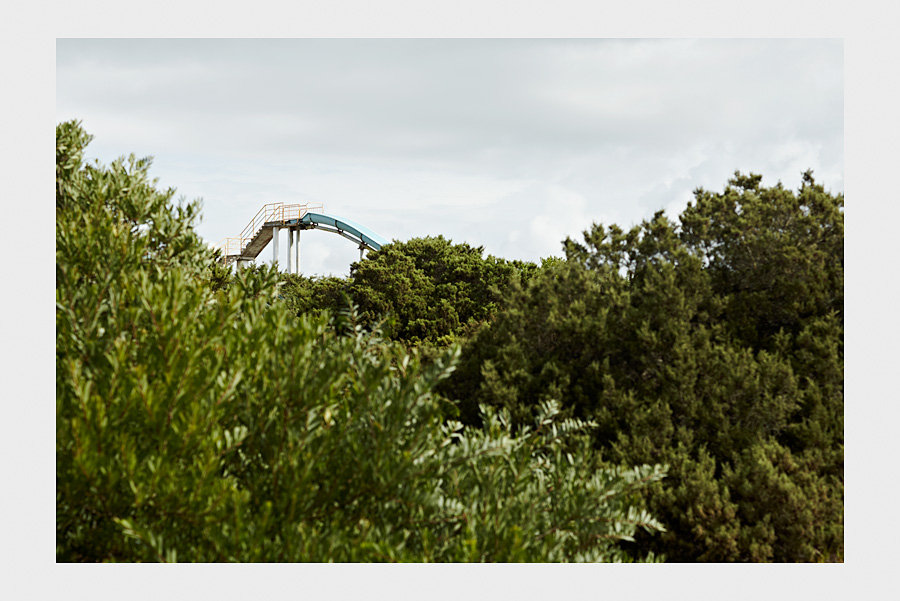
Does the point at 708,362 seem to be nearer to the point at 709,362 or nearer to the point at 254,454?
the point at 709,362

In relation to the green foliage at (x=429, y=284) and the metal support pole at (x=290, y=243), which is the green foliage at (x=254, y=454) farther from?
the metal support pole at (x=290, y=243)

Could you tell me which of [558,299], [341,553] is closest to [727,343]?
[558,299]

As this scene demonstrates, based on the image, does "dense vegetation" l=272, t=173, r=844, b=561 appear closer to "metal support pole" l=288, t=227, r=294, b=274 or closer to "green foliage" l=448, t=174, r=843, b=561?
"green foliage" l=448, t=174, r=843, b=561

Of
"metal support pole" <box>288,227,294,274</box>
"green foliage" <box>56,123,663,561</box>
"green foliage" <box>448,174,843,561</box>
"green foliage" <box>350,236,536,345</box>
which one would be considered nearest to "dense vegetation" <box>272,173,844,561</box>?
"green foliage" <box>448,174,843,561</box>

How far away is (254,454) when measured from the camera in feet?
16.8

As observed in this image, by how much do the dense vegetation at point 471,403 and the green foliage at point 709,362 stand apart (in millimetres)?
32

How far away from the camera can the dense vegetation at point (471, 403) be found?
4719mm

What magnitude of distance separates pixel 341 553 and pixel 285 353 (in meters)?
1.48

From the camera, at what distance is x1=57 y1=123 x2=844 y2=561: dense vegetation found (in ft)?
15.5

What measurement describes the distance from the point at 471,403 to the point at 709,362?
10.6 ft

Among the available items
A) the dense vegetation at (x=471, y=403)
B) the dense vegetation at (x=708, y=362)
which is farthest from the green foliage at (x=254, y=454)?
the dense vegetation at (x=708, y=362)

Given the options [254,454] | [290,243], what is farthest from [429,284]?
[254,454]

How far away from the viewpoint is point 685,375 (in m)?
8.66

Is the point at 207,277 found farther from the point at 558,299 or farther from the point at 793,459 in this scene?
the point at 793,459
